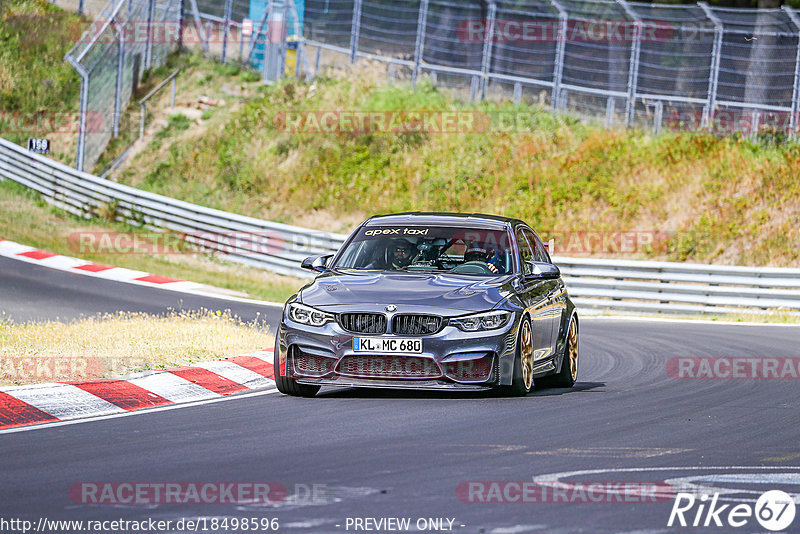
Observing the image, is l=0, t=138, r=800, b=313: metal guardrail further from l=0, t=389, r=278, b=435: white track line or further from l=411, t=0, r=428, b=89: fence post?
l=0, t=389, r=278, b=435: white track line

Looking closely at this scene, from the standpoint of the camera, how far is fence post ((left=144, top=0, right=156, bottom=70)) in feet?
121

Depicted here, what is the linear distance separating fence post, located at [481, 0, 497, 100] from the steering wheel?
2202 centimetres

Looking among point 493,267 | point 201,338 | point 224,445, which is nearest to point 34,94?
point 201,338

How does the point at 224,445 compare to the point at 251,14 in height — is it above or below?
below

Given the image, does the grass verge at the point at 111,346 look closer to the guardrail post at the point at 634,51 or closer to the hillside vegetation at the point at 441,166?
the hillside vegetation at the point at 441,166

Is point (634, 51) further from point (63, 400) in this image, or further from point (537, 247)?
point (63, 400)

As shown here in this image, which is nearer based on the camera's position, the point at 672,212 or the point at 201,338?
the point at 201,338

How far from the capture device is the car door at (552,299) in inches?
444

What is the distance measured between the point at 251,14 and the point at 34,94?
735 centimetres

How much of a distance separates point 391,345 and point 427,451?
2.31 m

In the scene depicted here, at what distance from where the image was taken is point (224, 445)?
7.68 metres

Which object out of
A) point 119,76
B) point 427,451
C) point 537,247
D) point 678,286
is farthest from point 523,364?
point 119,76

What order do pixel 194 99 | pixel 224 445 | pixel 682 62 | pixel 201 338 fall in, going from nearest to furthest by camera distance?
pixel 224 445 → pixel 201 338 → pixel 682 62 → pixel 194 99

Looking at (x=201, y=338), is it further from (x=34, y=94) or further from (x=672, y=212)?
(x=34, y=94)
